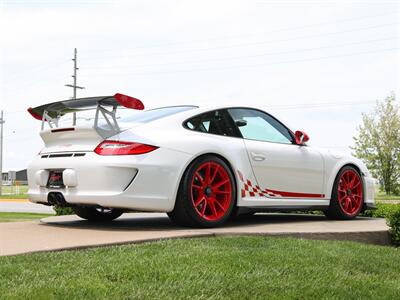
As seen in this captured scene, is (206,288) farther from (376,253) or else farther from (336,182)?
(336,182)

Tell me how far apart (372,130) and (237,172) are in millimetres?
37522

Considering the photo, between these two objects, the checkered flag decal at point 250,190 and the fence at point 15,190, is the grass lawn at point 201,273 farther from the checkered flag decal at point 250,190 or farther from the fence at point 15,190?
the fence at point 15,190

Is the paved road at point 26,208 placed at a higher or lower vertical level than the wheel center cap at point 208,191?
lower

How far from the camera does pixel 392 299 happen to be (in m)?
3.54

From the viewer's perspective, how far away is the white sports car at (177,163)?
17.1ft

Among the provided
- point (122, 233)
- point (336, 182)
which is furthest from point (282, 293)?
point (336, 182)

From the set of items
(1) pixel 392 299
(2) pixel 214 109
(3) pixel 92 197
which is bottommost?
(1) pixel 392 299

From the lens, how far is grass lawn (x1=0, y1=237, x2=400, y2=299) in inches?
126

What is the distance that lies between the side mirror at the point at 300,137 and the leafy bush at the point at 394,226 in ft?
4.72

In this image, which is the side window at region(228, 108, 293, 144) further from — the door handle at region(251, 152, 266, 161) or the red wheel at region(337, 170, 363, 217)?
the red wheel at region(337, 170, 363, 217)

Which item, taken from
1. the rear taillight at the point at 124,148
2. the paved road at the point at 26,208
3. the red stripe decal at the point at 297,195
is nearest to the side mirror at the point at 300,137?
the red stripe decal at the point at 297,195

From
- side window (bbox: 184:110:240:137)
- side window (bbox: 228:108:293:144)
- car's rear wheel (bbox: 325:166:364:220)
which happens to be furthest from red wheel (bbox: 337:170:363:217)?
side window (bbox: 184:110:240:137)

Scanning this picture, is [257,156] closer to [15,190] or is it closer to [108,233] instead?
[108,233]

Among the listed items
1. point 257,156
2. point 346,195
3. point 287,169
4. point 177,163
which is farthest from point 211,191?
point 346,195
